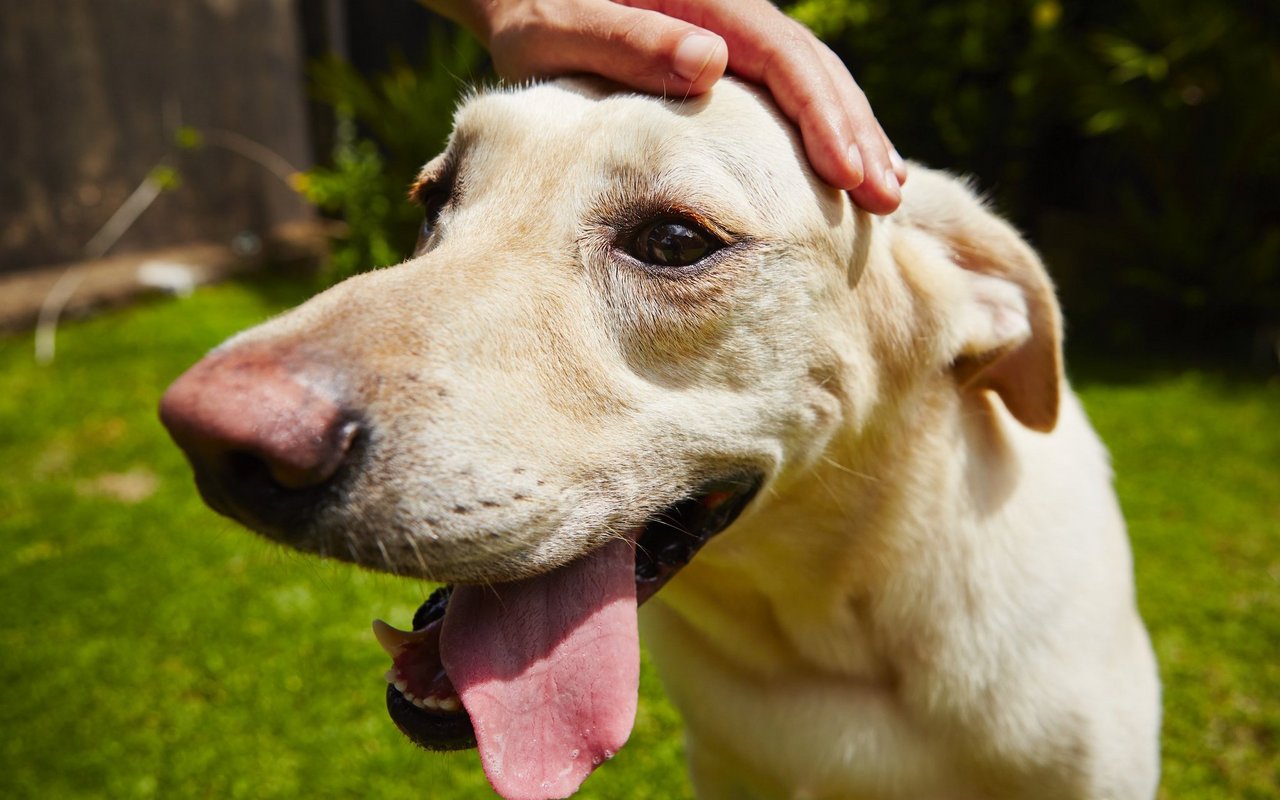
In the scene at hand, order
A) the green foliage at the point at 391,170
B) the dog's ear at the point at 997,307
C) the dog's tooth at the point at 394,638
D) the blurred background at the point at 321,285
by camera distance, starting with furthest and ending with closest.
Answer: the green foliage at the point at 391,170, the blurred background at the point at 321,285, the dog's ear at the point at 997,307, the dog's tooth at the point at 394,638

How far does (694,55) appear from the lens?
1.93 metres

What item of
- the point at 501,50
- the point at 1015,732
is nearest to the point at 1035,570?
the point at 1015,732

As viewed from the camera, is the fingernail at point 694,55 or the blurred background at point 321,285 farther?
the blurred background at point 321,285

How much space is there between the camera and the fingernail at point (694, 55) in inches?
76.2

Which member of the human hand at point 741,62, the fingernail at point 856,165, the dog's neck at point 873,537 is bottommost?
the dog's neck at point 873,537

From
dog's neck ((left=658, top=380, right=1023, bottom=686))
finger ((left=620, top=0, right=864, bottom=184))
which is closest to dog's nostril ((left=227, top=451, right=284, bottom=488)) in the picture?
dog's neck ((left=658, top=380, right=1023, bottom=686))

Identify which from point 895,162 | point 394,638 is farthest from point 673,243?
point 394,638

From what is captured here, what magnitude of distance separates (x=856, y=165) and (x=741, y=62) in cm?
36

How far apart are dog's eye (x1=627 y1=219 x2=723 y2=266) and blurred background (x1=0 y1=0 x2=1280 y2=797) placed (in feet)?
3.05

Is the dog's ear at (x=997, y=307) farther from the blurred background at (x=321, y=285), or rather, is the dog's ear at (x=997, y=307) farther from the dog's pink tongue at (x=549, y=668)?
the dog's pink tongue at (x=549, y=668)

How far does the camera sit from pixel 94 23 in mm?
7875

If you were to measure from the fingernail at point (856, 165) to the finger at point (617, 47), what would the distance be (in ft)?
1.02

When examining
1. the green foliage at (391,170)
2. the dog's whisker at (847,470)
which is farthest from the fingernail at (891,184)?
the green foliage at (391,170)

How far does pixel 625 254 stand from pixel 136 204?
784cm
